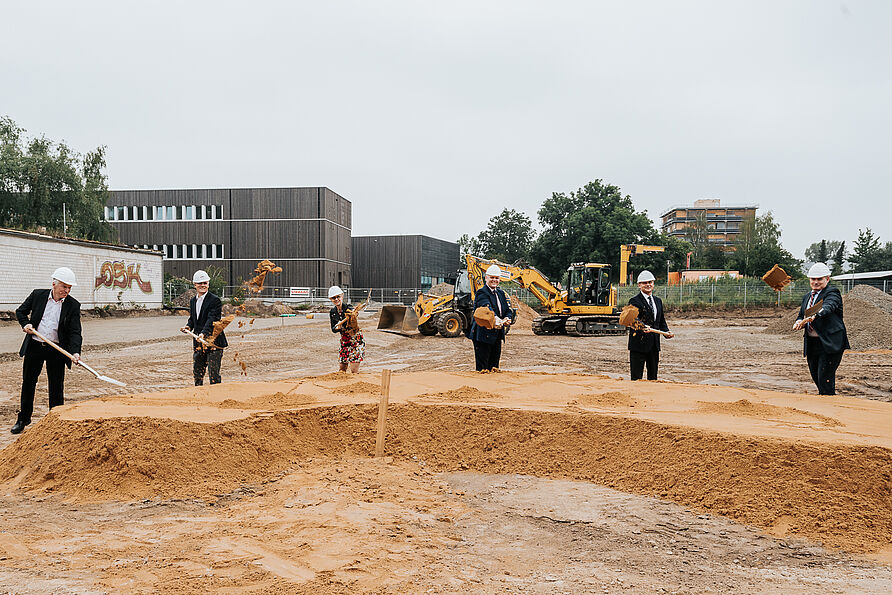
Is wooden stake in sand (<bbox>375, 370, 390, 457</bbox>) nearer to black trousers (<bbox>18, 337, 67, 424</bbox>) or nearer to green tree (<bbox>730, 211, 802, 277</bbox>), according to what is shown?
black trousers (<bbox>18, 337, 67, 424</bbox>)

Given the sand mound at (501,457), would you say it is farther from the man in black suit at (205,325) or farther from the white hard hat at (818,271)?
the white hard hat at (818,271)

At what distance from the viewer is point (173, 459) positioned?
178 inches

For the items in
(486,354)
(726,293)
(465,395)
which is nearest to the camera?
(465,395)

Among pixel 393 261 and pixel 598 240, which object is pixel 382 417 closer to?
pixel 598 240

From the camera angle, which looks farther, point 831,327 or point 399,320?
point 399,320

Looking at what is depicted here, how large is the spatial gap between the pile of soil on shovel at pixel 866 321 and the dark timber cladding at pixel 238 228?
32.0 meters

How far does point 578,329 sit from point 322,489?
1862 centimetres

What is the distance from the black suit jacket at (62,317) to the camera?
645cm

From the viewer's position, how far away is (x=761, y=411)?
4.93m

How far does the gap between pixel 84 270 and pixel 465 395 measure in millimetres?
28023

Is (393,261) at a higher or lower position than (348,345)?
higher

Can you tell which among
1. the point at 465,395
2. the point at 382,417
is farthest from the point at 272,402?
the point at 465,395

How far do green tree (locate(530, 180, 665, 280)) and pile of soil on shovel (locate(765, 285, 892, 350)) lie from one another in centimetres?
2058

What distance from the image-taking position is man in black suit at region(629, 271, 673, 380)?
6.99 metres
